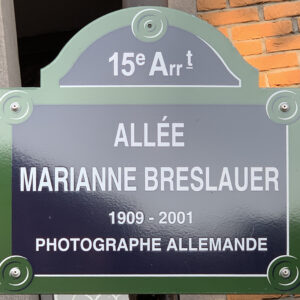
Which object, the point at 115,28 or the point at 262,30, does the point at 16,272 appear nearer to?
the point at 115,28

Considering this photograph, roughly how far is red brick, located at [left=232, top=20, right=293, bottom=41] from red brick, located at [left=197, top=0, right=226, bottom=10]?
125 millimetres

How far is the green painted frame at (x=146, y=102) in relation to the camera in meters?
2.04

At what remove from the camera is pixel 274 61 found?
3.17m

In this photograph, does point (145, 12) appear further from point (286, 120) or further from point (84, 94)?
point (286, 120)

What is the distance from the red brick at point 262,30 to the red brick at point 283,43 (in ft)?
0.09

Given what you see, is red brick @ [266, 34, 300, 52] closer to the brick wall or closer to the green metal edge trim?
the brick wall

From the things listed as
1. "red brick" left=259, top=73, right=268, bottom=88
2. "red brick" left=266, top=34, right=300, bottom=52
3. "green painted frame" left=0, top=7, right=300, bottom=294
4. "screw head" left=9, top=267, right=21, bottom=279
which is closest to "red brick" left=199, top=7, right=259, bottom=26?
"red brick" left=266, top=34, right=300, bottom=52

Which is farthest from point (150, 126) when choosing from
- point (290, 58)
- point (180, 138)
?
point (290, 58)

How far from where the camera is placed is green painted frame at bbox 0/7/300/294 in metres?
2.04

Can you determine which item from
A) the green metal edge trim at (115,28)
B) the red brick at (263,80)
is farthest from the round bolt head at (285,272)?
the red brick at (263,80)

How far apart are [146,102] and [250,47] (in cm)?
122

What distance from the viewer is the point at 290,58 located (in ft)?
10.4

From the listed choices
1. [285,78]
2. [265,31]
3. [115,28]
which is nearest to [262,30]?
[265,31]

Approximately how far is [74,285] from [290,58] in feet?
5.14
